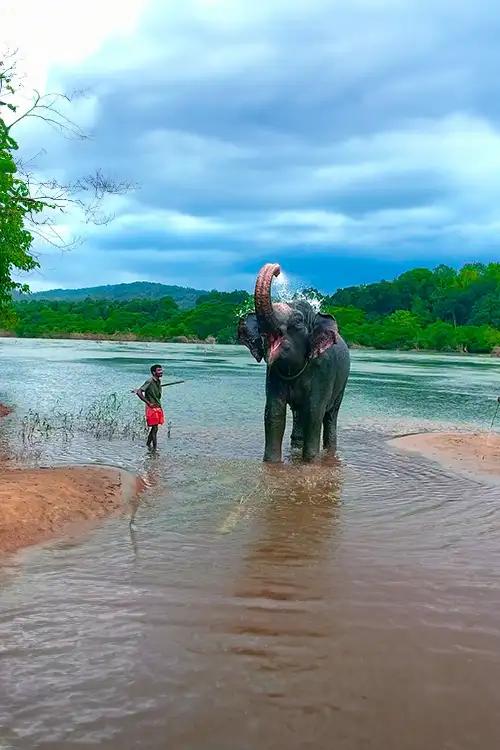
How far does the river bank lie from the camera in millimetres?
6543

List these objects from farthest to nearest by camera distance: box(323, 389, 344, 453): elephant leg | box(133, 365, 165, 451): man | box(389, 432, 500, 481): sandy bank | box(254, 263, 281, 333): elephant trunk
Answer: box(323, 389, 344, 453): elephant leg, box(133, 365, 165, 451): man, box(389, 432, 500, 481): sandy bank, box(254, 263, 281, 333): elephant trunk

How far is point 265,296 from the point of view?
357 inches

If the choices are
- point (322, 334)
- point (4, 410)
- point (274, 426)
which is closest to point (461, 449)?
point (274, 426)

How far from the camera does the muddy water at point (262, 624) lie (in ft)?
12.0

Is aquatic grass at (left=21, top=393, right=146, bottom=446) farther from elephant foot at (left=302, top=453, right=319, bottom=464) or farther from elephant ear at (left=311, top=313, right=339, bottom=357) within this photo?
elephant ear at (left=311, top=313, right=339, bottom=357)

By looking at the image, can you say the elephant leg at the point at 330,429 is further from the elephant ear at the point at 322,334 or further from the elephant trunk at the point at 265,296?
the elephant trunk at the point at 265,296

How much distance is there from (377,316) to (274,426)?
4781 inches

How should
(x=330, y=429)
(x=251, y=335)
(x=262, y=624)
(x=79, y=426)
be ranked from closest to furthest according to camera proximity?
1. (x=262, y=624)
2. (x=251, y=335)
3. (x=330, y=429)
4. (x=79, y=426)

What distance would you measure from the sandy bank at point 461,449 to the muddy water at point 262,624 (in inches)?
90.2

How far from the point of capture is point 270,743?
3.48 meters

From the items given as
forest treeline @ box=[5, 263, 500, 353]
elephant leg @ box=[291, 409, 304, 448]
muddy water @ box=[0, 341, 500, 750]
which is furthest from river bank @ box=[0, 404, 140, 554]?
forest treeline @ box=[5, 263, 500, 353]

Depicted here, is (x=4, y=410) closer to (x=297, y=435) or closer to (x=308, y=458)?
(x=297, y=435)

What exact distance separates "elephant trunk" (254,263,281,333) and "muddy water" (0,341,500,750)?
2.22 m

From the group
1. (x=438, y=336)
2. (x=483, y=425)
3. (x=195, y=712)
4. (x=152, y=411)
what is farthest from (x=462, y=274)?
(x=195, y=712)
